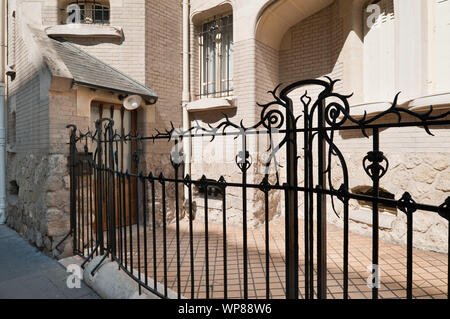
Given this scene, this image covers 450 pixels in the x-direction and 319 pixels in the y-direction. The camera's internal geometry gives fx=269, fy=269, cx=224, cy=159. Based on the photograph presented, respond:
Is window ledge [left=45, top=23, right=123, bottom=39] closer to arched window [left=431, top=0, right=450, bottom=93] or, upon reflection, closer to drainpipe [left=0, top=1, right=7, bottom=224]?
drainpipe [left=0, top=1, right=7, bottom=224]

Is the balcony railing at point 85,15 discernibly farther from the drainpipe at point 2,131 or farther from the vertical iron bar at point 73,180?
the vertical iron bar at point 73,180

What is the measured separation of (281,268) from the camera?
12.1 feet

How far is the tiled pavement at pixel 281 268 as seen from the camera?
3066mm

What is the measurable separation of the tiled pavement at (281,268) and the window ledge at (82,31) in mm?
4428

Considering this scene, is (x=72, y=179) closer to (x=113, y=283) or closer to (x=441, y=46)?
(x=113, y=283)

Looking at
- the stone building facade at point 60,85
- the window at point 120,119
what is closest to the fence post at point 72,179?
the stone building facade at point 60,85

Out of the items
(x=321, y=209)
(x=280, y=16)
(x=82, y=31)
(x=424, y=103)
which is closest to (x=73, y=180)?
A: (x=82, y=31)

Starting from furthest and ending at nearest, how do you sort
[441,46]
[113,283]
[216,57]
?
[216,57]
[441,46]
[113,283]

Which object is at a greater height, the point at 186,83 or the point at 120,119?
the point at 186,83

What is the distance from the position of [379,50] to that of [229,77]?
10.6 feet

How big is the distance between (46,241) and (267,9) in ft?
20.1

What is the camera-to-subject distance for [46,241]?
457 centimetres

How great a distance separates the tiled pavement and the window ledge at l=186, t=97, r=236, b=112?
9.28 feet
